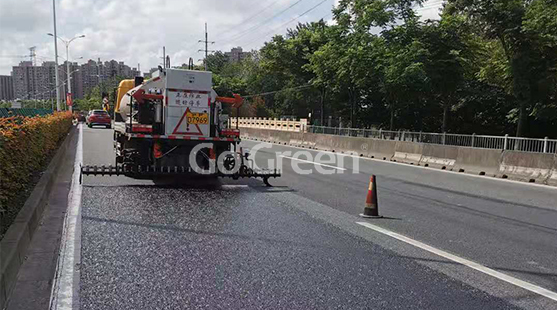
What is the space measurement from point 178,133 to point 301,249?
20.5 ft

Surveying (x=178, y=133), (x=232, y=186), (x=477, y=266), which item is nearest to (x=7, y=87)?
(x=178, y=133)

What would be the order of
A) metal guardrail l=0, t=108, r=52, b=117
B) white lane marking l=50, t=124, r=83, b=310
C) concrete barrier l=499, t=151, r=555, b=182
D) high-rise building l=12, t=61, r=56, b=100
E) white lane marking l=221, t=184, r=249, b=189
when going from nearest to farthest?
white lane marking l=50, t=124, r=83, b=310
white lane marking l=221, t=184, r=249, b=189
concrete barrier l=499, t=151, r=555, b=182
metal guardrail l=0, t=108, r=52, b=117
high-rise building l=12, t=61, r=56, b=100

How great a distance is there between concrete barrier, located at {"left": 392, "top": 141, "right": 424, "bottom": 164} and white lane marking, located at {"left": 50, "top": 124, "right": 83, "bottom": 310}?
532 inches

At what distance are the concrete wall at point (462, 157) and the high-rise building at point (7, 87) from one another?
168m

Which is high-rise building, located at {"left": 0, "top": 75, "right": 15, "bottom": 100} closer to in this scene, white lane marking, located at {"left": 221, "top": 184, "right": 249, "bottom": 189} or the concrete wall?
the concrete wall

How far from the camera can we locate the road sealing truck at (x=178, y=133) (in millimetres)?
11078

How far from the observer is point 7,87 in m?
164

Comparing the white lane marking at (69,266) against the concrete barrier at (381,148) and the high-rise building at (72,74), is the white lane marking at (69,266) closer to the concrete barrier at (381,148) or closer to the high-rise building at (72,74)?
the concrete barrier at (381,148)

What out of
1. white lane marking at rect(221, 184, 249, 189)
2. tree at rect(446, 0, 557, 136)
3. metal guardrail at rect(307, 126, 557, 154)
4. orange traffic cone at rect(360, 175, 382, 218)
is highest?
tree at rect(446, 0, 557, 136)

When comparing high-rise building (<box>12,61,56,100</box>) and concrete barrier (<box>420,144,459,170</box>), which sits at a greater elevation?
high-rise building (<box>12,61,56,100</box>)

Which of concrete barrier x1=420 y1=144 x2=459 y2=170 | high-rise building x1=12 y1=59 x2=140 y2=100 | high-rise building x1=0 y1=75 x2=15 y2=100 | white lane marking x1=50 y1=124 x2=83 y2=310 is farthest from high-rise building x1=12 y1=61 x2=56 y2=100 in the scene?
white lane marking x1=50 y1=124 x2=83 y2=310

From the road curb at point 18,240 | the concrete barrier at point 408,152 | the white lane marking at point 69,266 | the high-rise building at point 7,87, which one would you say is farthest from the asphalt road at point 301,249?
the high-rise building at point 7,87

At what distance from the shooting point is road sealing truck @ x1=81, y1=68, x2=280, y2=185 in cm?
1108

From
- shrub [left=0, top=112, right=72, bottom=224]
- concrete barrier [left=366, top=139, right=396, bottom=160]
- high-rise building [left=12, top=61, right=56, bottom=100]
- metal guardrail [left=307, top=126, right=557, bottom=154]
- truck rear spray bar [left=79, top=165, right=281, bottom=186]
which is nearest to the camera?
shrub [left=0, top=112, right=72, bottom=224]
